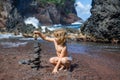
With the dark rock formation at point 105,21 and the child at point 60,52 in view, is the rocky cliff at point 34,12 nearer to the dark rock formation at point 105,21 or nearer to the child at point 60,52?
the dark rock formation at point 105,21

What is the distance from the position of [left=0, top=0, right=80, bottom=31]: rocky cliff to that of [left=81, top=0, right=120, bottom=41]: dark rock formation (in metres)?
15.7

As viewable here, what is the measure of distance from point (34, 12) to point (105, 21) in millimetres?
40560

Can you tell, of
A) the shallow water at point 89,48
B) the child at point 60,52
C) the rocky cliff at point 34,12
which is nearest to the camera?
the child at point 60,52

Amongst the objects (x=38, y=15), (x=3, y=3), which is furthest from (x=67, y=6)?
(x=3, y=3)

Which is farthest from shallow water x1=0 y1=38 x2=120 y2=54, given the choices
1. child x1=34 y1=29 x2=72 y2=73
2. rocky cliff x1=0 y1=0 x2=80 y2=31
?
rocky cliff x1=0 y1=0 x2=80 y2=31

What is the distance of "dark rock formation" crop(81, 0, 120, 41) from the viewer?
2538 centimetres

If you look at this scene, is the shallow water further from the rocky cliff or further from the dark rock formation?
the rocky cliff

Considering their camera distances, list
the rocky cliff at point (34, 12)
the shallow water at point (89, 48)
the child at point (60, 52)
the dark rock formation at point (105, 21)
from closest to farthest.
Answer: the child at point (60, 52), the shallow water at point (89, 48), the dark rock formation at point (105, 21), the rocky cliff at point (34, 12)

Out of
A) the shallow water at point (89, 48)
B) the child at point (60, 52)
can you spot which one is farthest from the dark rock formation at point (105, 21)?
the child at point (60, 52)

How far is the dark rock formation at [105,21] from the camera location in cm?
2538

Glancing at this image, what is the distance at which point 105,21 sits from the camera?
2612 centimetres

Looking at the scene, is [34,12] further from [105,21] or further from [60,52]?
[60,52]

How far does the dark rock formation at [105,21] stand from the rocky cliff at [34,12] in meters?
15.7

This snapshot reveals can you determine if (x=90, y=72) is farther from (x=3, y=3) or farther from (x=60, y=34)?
(x=3, y=3)
